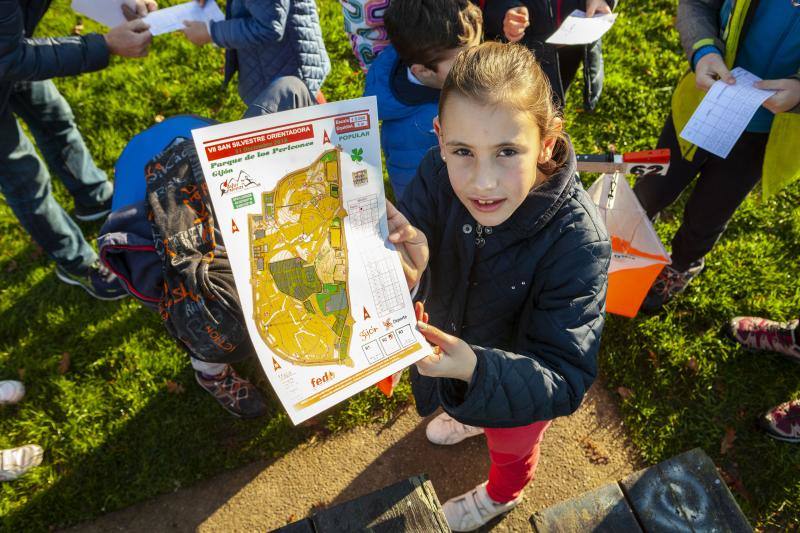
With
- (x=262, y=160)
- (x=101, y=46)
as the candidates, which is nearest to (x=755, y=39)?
(x=262, y=160)

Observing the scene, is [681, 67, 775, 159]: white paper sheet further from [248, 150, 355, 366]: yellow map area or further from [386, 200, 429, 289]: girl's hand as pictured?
[248, 150, 355, 366]: yellow map area

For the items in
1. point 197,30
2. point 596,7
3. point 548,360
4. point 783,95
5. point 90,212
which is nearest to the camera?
point 548,360

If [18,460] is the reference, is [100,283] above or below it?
above

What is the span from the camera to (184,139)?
2387 millimetres

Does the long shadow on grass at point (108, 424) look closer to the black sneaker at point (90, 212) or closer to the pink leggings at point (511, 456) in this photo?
the black sneaker at point (90, 212)

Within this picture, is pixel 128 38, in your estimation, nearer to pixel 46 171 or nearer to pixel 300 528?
pixel 46 171

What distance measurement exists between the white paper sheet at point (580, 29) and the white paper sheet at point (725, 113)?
2.37 ft

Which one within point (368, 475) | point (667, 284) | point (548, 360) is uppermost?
point (548, 360)

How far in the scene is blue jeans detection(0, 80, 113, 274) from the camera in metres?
3.19

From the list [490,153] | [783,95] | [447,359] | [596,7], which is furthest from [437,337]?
[596,7]

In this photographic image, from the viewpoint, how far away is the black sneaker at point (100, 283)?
12.5 ft

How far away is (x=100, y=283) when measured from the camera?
3.80 m

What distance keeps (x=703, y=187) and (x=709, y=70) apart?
25.4 inches

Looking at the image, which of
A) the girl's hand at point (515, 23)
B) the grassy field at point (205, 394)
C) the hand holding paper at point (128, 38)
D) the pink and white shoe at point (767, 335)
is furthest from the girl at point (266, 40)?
the pink and white shoe at point (767, 335)
